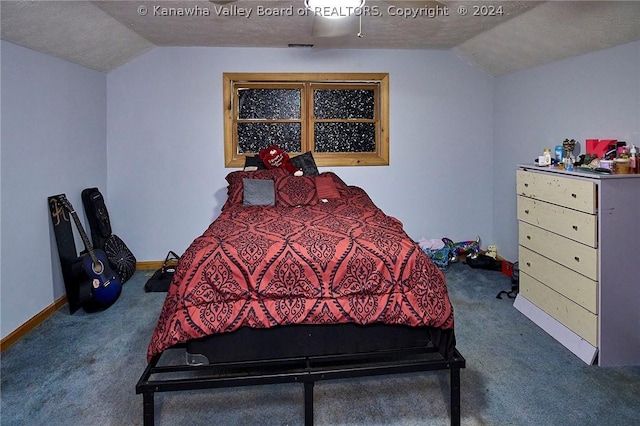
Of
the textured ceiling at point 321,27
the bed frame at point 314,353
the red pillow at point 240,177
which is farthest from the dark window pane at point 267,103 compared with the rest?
the bed frame at point 314,353

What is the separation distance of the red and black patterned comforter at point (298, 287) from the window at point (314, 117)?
92.0 inches

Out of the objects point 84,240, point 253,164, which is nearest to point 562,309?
point 253,164

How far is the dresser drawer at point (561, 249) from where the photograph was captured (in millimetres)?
2524

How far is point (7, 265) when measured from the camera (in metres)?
2.81

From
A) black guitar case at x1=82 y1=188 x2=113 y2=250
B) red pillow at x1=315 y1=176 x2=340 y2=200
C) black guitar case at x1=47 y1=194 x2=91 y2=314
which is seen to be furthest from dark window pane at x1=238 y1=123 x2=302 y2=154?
black guitar case at x1=47 y1=194 x2=91 y2=314

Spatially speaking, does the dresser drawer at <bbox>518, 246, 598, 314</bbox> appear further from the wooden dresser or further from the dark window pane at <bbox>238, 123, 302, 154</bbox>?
the dark window pane at <bbox>238, 123, 302, 154</bbox>

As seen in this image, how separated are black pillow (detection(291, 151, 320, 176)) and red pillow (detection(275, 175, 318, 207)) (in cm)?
30

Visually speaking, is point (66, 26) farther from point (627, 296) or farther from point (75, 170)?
point (627, 296)

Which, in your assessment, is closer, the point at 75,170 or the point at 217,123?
the point at 75,170

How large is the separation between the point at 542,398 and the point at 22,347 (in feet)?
9.59

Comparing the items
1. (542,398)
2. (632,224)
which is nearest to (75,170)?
(542,398)

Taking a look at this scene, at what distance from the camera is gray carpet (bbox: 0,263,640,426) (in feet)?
6.72

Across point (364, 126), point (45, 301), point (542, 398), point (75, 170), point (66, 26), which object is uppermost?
point (66, 26)

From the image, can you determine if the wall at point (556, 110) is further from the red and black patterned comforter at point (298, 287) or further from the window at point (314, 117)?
the red and black patterned comforter at point (298, 287)
